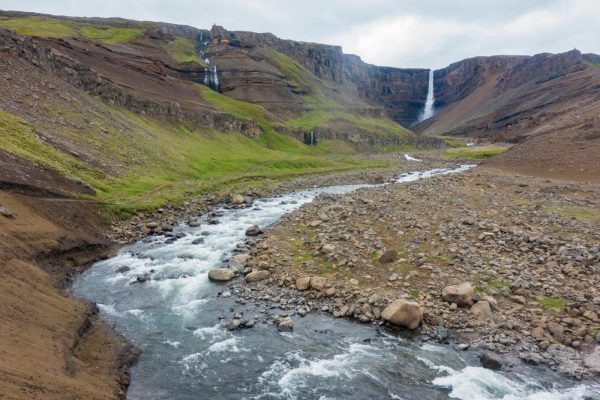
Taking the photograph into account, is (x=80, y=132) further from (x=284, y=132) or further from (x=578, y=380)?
(x=284, y=132)

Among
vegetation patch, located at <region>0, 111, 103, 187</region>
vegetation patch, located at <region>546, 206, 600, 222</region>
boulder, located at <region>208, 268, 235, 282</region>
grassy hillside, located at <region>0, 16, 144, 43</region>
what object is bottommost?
boulder, located at <region>208, 268, 235, 282</region>

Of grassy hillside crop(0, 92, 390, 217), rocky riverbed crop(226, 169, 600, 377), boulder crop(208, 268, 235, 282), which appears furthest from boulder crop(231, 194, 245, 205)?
boulder crop(208, 268, 235, 282)

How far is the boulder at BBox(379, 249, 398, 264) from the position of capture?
87.5 feet

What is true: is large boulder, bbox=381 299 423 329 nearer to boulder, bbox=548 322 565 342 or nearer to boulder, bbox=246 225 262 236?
boulder, bbox=548 322 565 342

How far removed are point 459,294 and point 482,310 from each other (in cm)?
136

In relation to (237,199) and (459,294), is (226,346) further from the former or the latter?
(237,199)

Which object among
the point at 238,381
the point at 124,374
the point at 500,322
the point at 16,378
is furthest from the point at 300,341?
the point at 16,378

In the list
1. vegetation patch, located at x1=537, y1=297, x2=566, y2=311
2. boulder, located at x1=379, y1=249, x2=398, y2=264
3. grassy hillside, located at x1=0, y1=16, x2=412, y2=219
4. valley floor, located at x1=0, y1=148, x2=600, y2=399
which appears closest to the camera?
valley floor, located at x1=0, y1=148, x2=600, y2=399

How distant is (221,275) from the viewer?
26531 mm

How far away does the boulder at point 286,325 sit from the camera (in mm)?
20328

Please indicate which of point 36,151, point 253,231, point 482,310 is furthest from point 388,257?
point 36,151

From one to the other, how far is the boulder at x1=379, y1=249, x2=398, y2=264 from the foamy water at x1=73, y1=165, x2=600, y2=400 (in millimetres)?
6912

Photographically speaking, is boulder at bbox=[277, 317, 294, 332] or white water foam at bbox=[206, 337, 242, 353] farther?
boulder at bbox=[277, 317, 294, 332]

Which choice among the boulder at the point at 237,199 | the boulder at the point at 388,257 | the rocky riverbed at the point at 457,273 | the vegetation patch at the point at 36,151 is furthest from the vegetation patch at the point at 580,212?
the vegetation patch at the point at 36,151
